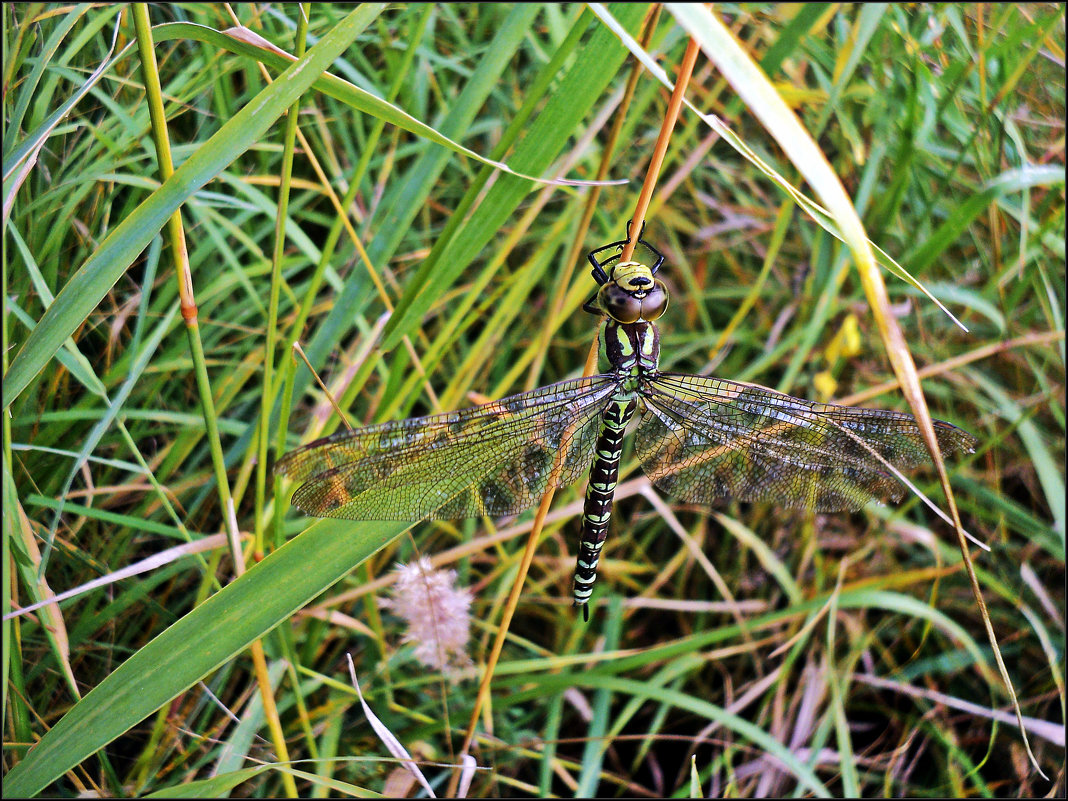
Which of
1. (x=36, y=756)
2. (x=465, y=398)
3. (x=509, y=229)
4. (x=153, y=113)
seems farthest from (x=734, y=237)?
(x=36, y=756)

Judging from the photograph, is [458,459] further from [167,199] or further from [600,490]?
[167,199]

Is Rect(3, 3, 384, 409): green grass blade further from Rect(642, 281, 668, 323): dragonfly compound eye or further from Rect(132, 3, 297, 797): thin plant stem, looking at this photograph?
Rect(642, 281, 668, 323): dragonfly compound eye

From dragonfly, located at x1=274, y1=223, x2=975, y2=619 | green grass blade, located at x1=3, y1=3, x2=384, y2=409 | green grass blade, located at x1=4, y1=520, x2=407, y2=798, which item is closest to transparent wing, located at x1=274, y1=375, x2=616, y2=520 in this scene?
dragonfly, located at x1=274, y1=223, x2=975, y2=619

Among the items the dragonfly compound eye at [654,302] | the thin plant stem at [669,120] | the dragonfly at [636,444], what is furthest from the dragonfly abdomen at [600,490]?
the thin plant stem at [669,120]

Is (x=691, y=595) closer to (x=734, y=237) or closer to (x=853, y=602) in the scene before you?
(x=853, y=602)

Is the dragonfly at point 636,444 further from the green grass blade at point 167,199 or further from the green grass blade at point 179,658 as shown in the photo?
the green grass blade at point 167,199
